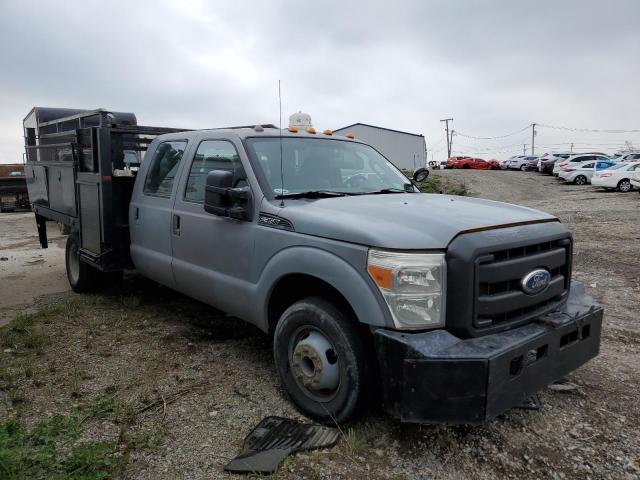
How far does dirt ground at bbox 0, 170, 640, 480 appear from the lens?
281 centimetres

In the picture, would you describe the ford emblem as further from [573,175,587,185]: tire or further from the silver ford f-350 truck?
[573,175,587,185]: tire

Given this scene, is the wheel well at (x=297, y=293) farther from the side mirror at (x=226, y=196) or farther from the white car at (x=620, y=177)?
the white car at (x=620, y=177)

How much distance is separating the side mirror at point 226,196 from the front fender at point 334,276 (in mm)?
447

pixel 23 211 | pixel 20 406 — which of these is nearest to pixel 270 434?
pixel 20 406

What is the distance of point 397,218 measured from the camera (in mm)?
2963

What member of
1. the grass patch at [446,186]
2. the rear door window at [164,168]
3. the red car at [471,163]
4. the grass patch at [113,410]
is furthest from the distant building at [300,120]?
the red car at [471,163]

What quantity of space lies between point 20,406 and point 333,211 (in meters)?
2.45

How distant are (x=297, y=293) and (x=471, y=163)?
1845 inches

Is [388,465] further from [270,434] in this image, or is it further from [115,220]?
[115,220]

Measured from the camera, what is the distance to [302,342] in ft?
10.4

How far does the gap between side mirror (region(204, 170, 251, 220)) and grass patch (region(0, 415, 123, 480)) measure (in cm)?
164

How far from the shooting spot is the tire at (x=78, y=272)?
6.05 meters

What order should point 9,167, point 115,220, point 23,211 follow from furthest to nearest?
point 9,167 < point 23,211 < point 115,220

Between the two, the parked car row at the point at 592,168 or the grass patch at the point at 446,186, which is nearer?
the grass patch at the point at 446,186
